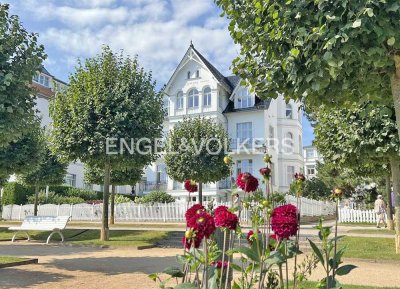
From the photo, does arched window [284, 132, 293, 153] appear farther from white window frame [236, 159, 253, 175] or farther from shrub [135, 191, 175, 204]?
shrub [135, 191, 175, 204]

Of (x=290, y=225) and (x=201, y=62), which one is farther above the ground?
(x=201, y=62)

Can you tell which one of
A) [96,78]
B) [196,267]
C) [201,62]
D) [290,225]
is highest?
[201,62]

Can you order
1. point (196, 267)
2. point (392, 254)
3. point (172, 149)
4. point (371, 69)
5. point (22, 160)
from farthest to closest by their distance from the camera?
point (172, 149), point (22, 160), point (392, 254), point (371, 69), point (196, 267)

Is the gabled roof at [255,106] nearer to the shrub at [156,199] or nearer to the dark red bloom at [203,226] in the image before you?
the shrub at [156,199]

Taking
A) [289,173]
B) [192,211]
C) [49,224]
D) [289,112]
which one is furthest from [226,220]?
[289,112]

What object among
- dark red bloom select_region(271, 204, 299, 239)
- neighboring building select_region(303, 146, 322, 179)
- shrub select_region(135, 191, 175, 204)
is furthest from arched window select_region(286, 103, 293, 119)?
neighboring building select_region(303, 146, 322, 179)

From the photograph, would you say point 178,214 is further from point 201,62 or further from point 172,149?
point 201,62

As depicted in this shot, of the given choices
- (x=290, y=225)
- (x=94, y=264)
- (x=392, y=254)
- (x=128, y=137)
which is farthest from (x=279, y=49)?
(x=128, y=137)

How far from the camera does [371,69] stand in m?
5.11

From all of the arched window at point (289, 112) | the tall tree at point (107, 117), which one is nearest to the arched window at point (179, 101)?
the arched window at point (289, 112)

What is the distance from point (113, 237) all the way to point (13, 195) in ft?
76.8

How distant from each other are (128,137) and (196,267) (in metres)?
12.6

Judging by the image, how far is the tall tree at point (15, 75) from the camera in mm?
8031

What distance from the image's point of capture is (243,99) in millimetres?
40156
